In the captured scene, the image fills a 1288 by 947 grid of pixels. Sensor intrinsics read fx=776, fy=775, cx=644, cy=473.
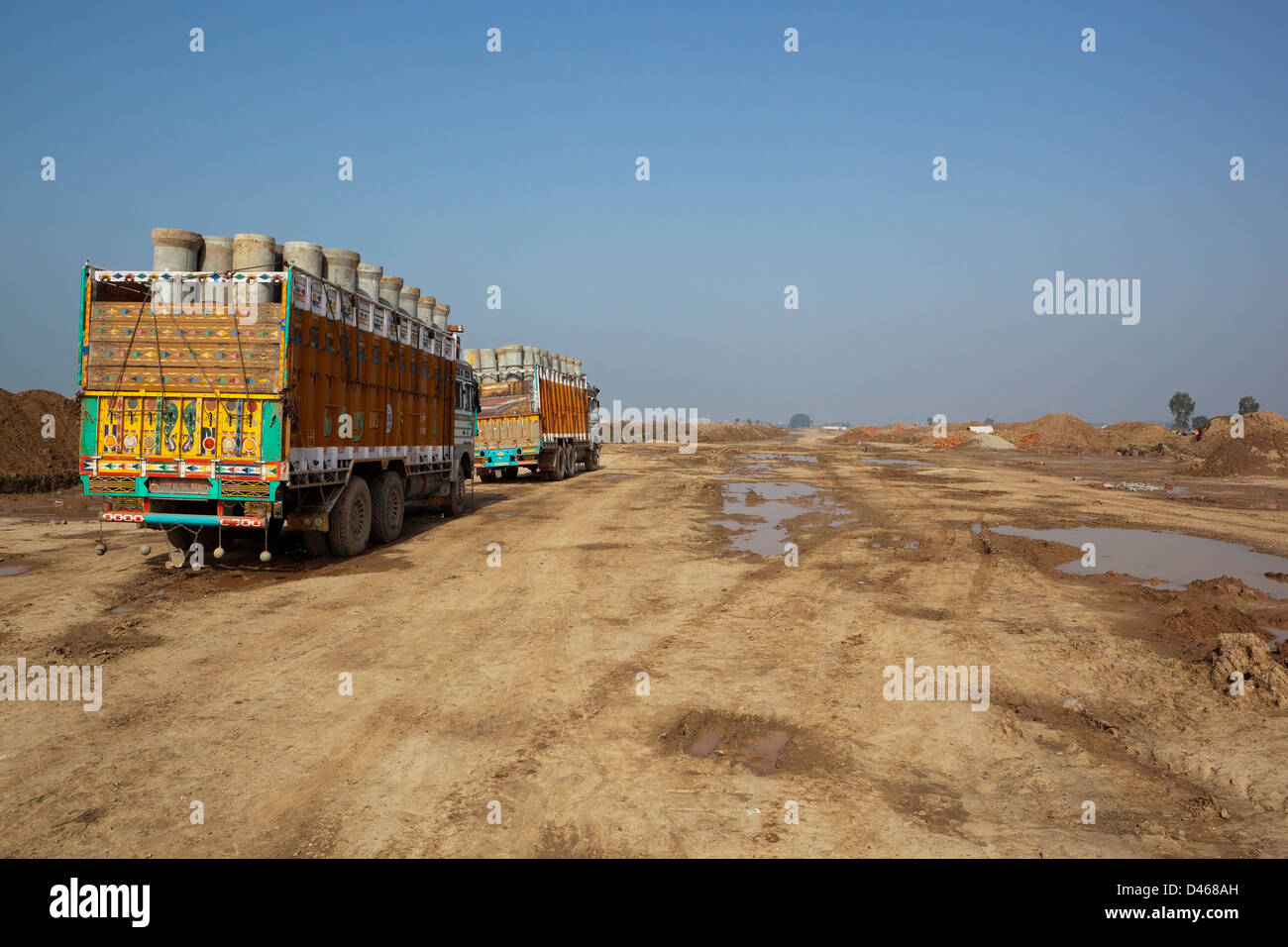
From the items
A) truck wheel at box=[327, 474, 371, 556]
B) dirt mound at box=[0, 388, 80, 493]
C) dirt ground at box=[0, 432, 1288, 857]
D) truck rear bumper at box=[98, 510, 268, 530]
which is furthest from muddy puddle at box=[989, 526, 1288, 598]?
dirt mound at box=[0, 388, 80, 493]

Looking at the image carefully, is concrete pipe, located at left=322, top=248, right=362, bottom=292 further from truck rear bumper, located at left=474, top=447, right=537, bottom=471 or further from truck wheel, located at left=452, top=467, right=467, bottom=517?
truck rear bumper, located at left=474, top=447, right=537, bottom=471

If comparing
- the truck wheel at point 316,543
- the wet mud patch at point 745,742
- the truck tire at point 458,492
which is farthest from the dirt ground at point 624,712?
the truck tire at point 458,492

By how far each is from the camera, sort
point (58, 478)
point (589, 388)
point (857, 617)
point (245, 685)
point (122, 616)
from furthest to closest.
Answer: point (589, 388) → point (58, 478) → point (857, 617) → point (122, 616) → point (245, 685)

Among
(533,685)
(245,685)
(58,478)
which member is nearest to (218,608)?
(245,685)

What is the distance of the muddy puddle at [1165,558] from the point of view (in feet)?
37.3

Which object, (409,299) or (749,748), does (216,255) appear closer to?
(409,299)

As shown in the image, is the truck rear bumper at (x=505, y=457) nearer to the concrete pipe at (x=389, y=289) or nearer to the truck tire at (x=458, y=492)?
the truck tire at (x=458, y=492)

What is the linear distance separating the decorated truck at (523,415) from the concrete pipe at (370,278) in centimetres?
1147

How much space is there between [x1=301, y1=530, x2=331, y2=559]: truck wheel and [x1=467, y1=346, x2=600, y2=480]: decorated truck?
13.4m

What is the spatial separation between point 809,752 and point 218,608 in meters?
6.91

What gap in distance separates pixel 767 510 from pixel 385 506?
31.7 ft
